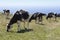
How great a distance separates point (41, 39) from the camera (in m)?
30.8

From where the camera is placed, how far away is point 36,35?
33.1 meters

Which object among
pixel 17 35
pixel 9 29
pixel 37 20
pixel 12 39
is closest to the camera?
pixel 12 39

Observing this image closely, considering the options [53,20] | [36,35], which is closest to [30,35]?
[36,35]

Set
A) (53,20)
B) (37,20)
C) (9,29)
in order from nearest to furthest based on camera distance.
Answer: (9,29), (37,20), (53,20)

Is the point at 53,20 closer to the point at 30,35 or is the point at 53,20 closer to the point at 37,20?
the point at 37,20

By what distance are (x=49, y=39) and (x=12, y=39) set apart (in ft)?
15.7

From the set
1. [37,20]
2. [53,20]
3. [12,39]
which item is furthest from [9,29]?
[53,20]

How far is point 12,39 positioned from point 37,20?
17.5 m

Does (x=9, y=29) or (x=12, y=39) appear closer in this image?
(x=12, y=39)

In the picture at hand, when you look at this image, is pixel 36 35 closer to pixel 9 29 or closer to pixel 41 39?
pixel 41 39

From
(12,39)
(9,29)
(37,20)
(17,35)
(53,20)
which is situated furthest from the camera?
(53,20)

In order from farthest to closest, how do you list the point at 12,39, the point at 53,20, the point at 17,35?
1. the point at 53,20
2. the point at 17,35
3. the point at 12,39

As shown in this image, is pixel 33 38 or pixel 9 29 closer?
pixel 33 38

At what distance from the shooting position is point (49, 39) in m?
30.9
